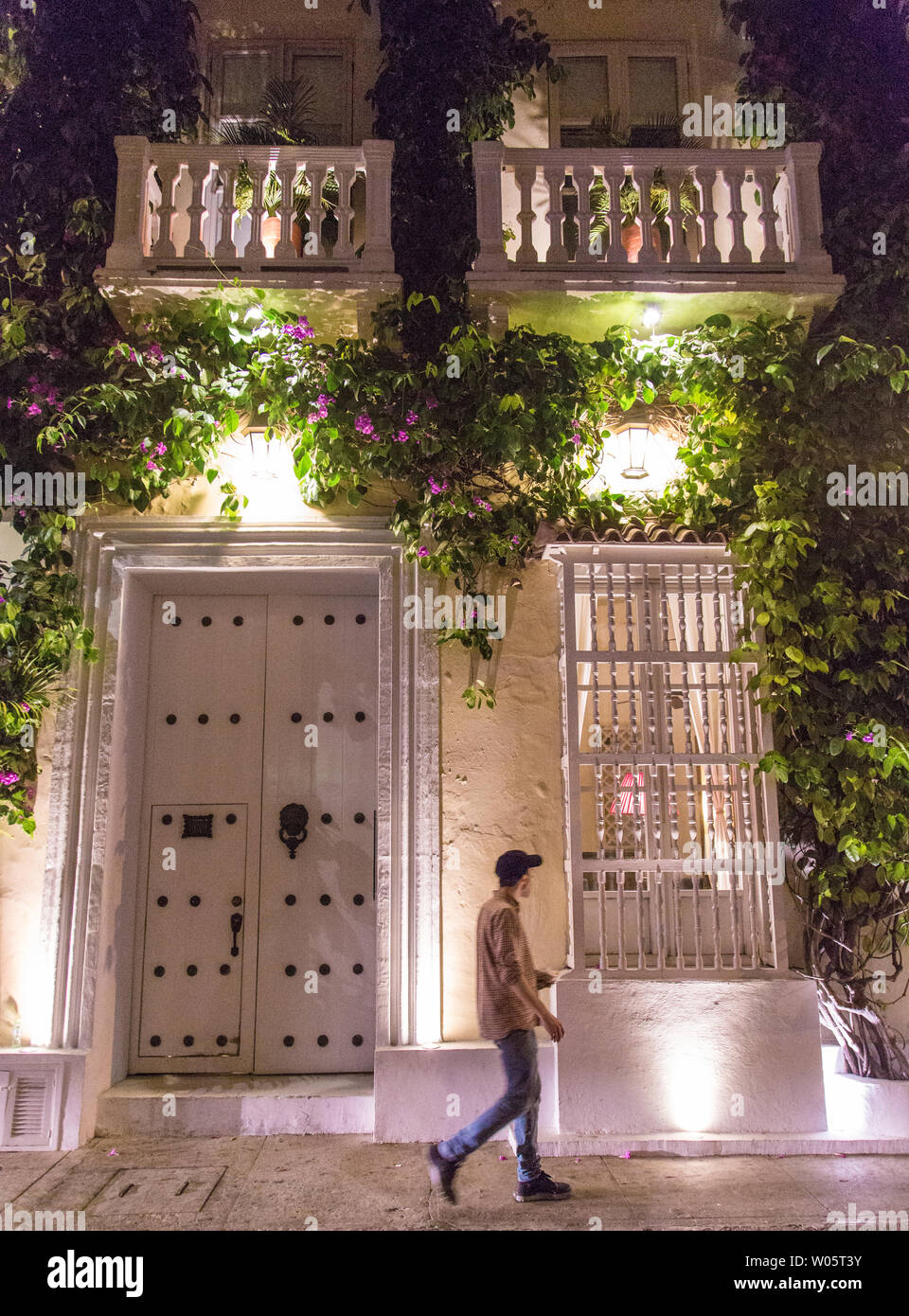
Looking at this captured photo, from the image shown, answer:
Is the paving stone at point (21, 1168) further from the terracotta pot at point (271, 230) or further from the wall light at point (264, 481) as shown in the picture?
the terracotta pot at point (271, 230)

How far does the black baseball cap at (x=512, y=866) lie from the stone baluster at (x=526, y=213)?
12.6ft

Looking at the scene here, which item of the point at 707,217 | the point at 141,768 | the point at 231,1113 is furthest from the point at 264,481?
the point at 231,1113

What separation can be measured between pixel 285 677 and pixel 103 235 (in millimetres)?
3216

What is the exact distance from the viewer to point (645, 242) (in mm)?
6094

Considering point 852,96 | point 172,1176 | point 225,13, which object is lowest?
point 172,1176

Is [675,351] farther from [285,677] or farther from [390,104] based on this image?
[285,677]

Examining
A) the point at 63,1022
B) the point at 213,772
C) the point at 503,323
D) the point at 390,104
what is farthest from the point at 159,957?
the point at 390,104

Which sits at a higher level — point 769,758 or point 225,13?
point 225,13

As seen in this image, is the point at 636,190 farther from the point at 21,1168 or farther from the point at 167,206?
the point at 21,1168

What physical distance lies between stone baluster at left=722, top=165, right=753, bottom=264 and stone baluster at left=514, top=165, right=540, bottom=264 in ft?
4.26

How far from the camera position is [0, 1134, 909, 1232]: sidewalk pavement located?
13.6ft

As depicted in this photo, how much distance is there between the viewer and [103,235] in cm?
619

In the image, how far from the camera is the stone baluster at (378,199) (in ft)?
19.7

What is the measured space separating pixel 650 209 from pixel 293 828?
4.79m
